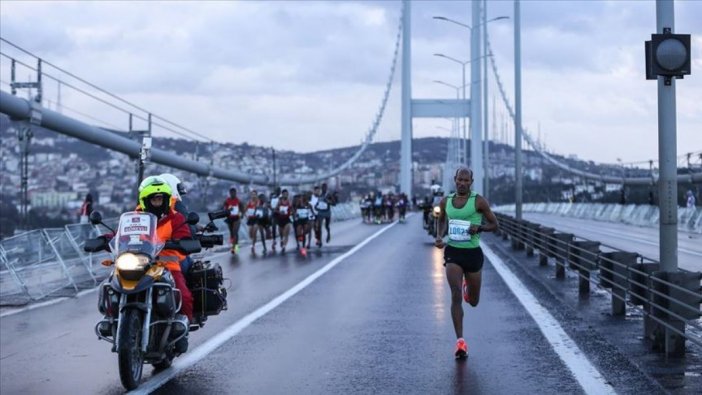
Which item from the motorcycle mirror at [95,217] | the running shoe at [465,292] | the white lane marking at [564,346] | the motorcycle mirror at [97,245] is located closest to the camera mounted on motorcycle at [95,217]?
the motorcycle mirror at [95,217]

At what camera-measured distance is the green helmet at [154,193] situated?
913 cm

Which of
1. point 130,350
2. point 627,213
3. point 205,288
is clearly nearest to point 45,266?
point 205,288

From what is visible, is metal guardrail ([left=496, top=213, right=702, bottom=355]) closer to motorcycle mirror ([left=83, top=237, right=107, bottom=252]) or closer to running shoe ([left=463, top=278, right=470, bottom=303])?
running shoe ([left=463, top=278, right=470, bottom=303])

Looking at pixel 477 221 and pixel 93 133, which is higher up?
pixel 93 133

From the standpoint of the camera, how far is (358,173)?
417 ft

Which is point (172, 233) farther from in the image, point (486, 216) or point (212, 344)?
point (486, 216)

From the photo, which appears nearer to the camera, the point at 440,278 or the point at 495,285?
the point at 495,285

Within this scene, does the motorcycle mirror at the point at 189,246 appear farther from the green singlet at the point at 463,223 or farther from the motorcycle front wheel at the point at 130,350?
the green singlet at the point at 463,223

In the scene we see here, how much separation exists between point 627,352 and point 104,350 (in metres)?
4.84

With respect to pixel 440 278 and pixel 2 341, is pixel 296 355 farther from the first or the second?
pixel 440 278

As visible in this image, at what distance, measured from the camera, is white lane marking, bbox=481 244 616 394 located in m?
8.64

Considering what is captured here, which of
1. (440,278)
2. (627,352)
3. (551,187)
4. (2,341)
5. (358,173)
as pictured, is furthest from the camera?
(358,173)

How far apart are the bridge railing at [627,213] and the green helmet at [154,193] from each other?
1327 inches

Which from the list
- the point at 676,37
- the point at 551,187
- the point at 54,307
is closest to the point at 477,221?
the point at 676,37
